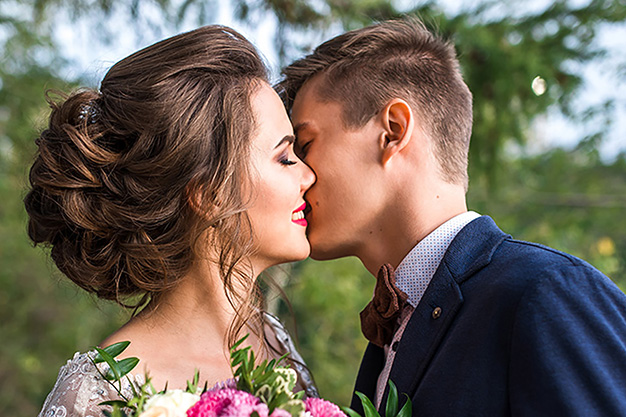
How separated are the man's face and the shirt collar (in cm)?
27

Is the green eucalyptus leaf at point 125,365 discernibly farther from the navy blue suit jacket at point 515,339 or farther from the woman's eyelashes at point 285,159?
the woman's eyelashes at point 285,159

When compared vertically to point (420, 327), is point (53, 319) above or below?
below

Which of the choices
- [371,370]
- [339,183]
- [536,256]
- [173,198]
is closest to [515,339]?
[536,256]

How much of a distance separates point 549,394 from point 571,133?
4.65 m

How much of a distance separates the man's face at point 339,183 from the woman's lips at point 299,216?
0.06 metres

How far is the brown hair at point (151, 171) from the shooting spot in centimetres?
231

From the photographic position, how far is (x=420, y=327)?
2049 millimetres

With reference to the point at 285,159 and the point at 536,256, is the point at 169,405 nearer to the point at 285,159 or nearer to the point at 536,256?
the point at 536,256

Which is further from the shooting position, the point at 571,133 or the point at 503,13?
the point at 571,133

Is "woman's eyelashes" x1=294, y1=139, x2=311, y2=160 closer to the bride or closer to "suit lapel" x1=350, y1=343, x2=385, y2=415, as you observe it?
the bride

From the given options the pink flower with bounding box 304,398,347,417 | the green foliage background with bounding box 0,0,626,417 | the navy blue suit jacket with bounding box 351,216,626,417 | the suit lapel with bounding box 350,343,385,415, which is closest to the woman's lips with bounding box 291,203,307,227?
the suit lapel with bounding box 350,343,385,415

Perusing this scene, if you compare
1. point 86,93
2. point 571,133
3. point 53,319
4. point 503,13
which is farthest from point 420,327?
point 53,319

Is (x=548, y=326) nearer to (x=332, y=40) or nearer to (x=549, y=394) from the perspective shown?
(x=549, y=394)

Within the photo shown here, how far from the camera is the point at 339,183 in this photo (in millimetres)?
2609
